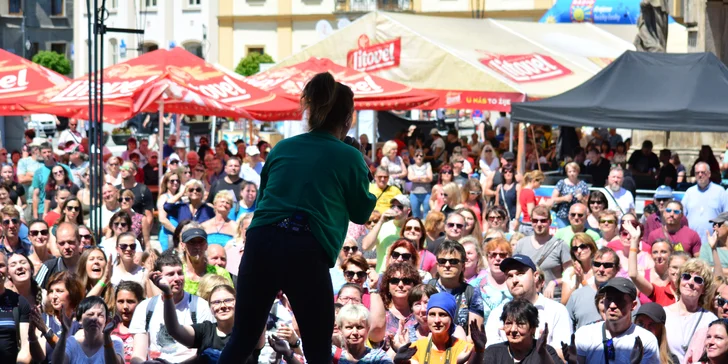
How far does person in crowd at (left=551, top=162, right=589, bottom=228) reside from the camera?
1293 centimetres

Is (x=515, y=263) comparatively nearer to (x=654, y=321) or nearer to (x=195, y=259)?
(x=654, y=321)

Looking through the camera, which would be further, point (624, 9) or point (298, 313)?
point (624, 9)

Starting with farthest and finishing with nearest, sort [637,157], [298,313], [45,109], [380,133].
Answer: [380,133]
[637,157]
[45,109]
[298,313]

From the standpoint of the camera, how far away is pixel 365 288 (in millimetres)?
8312

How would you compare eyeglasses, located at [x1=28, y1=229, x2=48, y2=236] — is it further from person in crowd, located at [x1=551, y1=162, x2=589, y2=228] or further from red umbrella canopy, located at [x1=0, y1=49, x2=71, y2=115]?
person in crowd, located at [x1=551, y1=162, x2=589, y2=228]

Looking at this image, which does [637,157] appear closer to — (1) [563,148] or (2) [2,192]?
(1) [563,148]

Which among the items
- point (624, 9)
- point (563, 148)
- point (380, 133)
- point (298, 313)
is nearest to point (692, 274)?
point (298, 313)

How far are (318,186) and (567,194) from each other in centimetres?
931

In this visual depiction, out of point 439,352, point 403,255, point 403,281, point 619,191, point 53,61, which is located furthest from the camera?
point 53,61

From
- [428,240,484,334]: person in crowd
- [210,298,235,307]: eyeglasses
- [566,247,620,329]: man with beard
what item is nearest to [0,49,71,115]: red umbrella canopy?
[428,240,484,334]: person in crowd

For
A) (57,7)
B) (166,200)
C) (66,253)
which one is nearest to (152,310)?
(66,253)

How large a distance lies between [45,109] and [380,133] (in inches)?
542

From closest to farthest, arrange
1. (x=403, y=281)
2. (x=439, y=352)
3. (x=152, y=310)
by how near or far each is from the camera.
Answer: (x=439, y=352), (x=152, y=310), (x=403, y=281)

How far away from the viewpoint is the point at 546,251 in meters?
9.61
